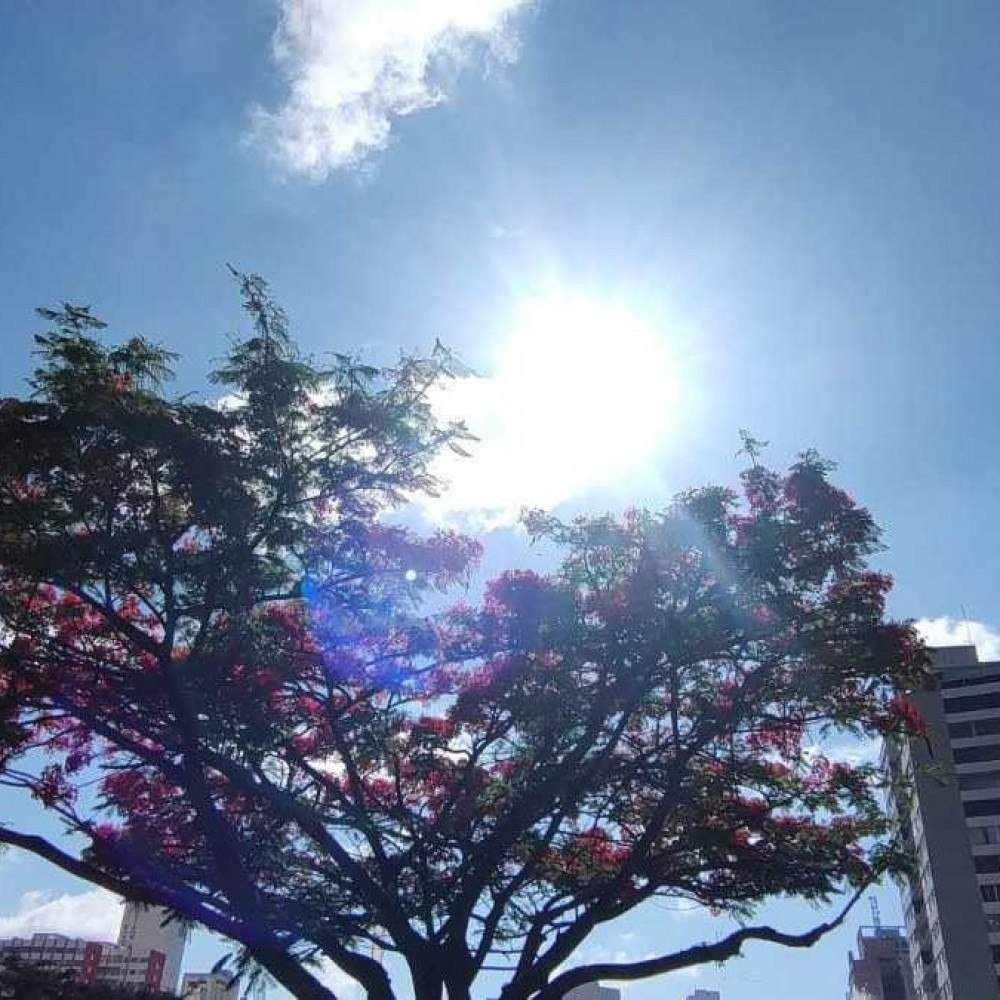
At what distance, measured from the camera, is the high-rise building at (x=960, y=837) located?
56.8 metres

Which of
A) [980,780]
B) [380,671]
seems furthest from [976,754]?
[380,671]

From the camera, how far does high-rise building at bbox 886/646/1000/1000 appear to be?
56781 mm

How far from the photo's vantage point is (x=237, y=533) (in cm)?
1150

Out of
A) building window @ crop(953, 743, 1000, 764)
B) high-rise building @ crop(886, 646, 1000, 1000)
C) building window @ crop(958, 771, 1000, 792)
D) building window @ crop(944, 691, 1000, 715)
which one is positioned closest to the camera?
high-rise building @ crop(886, 646, 1000, 1000)

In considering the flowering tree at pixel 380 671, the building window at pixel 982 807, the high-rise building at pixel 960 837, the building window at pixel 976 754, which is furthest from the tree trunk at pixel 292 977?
the building window at pixel 976 754

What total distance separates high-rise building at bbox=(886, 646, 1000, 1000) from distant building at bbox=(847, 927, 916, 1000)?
64.1ft

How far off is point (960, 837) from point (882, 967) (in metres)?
35.1

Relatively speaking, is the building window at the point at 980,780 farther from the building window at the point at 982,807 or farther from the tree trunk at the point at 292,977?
the tree trunk at the point at 292,977

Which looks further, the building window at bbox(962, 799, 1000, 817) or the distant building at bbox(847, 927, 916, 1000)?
the distant building at bbox(847, 927, 916, 1000)

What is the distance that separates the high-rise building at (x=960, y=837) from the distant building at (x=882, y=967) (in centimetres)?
1955

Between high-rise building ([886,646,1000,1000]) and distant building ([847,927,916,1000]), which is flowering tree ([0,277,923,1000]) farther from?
distant building ([847,927,916,1000])

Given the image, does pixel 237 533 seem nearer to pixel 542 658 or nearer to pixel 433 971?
pixel 542 658

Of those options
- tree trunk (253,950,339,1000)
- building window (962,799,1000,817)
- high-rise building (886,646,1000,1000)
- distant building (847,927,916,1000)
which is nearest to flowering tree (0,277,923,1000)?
tree trunk (253,950,339,1000)

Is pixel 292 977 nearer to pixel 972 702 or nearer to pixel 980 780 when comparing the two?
pixel 980 780
